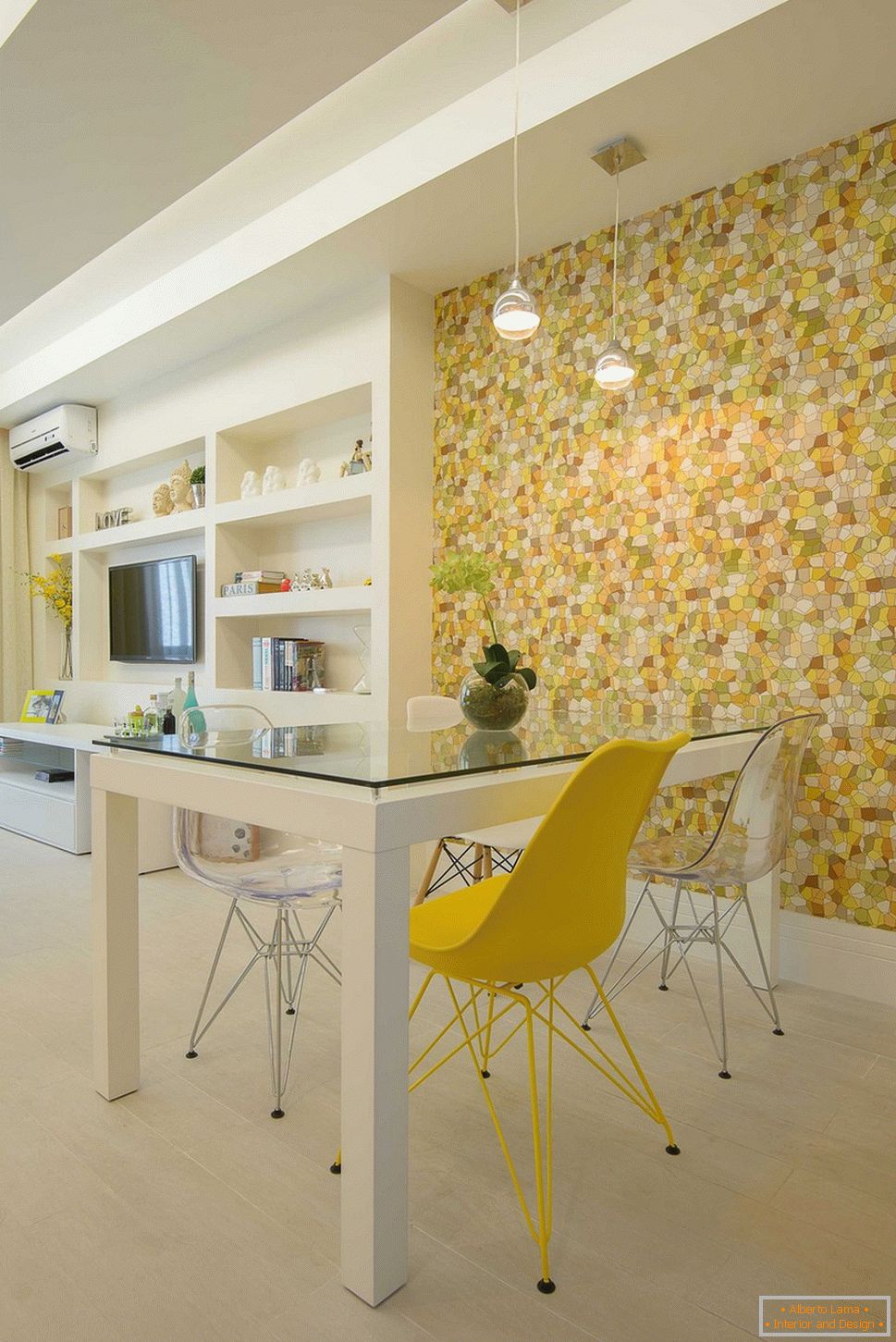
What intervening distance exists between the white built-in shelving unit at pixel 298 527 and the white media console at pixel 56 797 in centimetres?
74

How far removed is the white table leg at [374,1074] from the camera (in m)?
1.28

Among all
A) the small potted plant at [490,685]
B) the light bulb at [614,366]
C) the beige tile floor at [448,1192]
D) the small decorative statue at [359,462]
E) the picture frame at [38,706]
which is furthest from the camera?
the picture frame at [38,706]

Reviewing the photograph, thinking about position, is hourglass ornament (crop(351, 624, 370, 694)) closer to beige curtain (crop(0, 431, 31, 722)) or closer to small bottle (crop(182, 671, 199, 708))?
small bottle (crop(182, 671, 199, 708))

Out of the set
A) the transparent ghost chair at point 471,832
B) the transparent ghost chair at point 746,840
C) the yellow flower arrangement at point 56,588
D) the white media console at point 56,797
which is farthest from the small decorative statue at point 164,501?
the transparent ghost chair at point 746,840

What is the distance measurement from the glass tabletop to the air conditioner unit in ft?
14.0

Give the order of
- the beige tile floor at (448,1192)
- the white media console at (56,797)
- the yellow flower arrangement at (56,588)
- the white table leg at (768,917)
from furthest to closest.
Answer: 1. the yellow flower arrangement at (56,588)
2. the white media console at (56,797)
3. the white table leg at (768,917)
4. the beige tile floor at (448,1192)

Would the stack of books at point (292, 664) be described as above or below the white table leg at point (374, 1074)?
above

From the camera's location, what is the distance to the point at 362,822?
130 cm

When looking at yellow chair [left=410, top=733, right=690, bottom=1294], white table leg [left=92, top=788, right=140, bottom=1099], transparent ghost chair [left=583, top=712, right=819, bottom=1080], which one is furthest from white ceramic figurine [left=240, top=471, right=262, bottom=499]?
yellow chair [left=410, top=733, right=690, bottom=1294]

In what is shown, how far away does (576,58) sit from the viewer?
2.51 meters

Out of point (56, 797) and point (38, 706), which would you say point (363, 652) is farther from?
point (38, 706)

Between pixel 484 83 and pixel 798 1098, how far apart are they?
3.18 m

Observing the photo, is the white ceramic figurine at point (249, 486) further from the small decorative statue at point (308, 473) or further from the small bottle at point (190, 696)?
the small bottle at point (190, 696)

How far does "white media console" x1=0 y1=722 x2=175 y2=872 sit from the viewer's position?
4051mm
